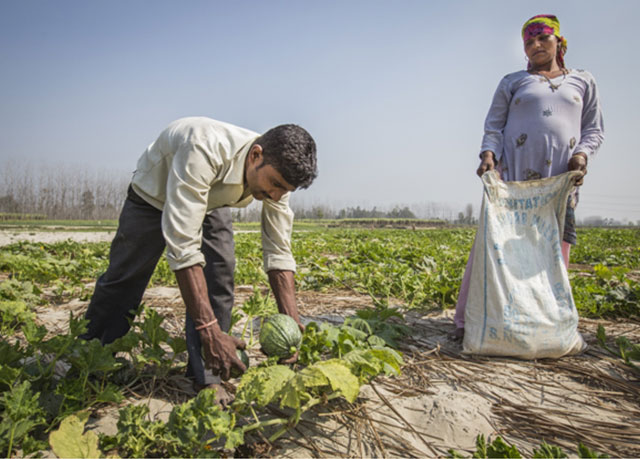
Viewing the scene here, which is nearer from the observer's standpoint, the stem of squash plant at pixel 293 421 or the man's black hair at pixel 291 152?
the stem of squash plant at pixel 293 421

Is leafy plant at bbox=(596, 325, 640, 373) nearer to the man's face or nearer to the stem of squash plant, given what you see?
the stem of squash plant

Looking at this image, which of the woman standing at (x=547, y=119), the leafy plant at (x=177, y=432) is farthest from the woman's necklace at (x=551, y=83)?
the leafy plant at (x=177, y=432)

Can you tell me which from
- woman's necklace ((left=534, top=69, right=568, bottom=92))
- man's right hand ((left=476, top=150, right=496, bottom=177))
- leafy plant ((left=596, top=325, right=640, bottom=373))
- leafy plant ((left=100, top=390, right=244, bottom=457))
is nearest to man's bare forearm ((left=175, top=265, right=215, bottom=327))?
leafy plant ((left=100, top=390, right=244, bottom=457))

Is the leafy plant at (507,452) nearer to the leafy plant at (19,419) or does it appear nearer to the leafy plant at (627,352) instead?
the leafy plant at (627,352)

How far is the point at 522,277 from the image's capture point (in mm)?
2635

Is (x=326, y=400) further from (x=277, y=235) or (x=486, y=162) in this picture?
(x=486, y=162)

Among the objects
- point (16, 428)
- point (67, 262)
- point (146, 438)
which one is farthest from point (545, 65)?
point (67, 262)

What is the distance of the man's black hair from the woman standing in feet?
5.62

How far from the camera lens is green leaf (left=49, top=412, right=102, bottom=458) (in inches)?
57.3

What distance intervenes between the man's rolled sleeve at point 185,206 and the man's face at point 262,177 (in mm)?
244

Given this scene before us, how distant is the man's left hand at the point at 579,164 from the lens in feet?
8.92

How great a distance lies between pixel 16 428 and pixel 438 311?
3.51m

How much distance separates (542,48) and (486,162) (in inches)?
38.6

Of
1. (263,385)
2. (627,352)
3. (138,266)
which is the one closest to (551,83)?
(627,352)
